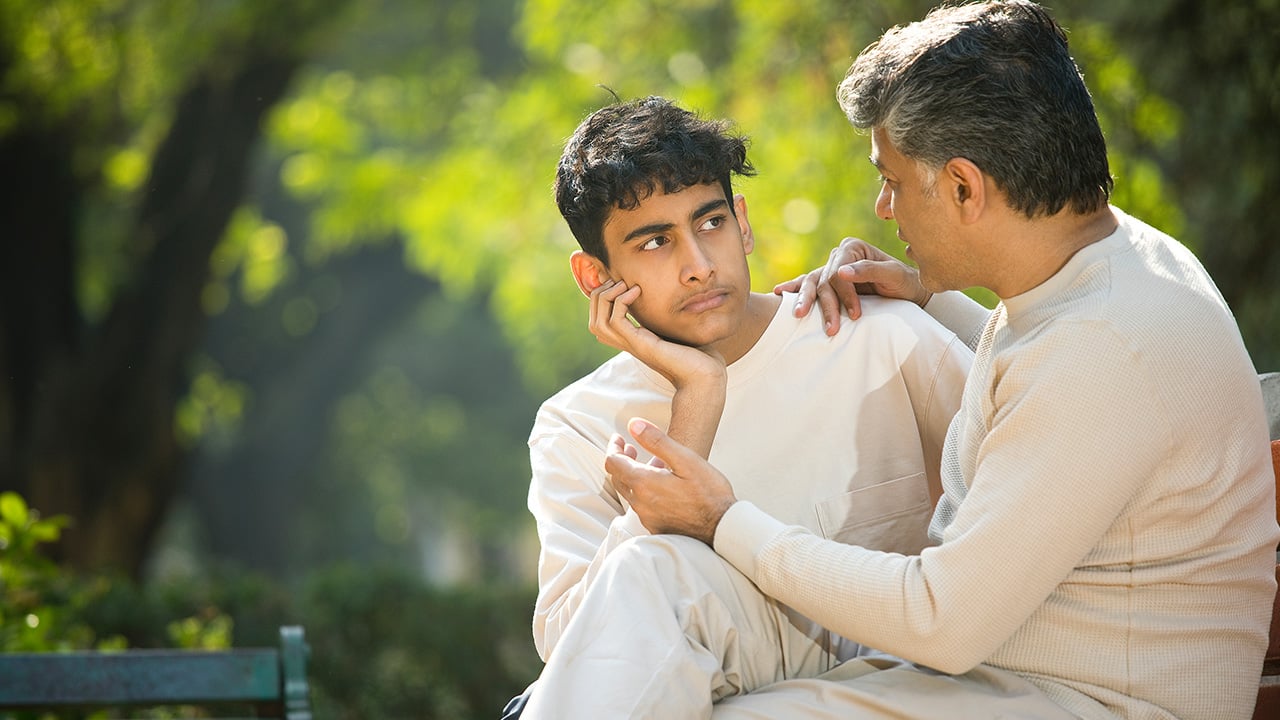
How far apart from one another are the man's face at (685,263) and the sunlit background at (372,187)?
2694 mm

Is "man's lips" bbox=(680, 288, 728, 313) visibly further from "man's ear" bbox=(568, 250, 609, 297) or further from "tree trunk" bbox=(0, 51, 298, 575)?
"tree trunk" bbox=(0, 51, 298, 575)

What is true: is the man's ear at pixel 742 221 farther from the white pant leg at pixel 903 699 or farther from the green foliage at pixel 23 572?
the green foliage at pixel 23 572

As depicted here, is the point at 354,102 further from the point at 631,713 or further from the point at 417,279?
the point at 631,713

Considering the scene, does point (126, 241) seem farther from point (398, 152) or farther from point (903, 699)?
point (903, 699)

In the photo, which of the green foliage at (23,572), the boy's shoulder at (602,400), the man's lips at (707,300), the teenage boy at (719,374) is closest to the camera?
the teenage boy at (719,374)

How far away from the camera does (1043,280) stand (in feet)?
8.46

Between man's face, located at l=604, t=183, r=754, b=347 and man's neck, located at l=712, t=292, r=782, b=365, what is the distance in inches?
1.0

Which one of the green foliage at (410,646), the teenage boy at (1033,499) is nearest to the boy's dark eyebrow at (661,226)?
the teenage boy at (1033,499)

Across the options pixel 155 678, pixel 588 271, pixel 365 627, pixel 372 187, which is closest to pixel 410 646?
pixel 365 627

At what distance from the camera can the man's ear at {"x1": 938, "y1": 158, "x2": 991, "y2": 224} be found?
101 inches

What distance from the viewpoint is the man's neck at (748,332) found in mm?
3422

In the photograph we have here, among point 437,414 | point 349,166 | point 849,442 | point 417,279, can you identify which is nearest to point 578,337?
point 349,166

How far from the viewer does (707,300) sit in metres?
3.35

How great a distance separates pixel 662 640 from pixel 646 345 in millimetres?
891
